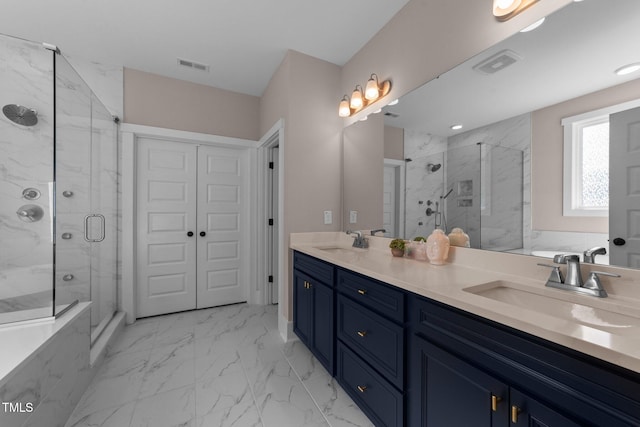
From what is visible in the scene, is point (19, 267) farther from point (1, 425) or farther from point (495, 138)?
point (495, 138)

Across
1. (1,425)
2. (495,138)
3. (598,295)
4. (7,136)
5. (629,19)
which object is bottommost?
(1,425)

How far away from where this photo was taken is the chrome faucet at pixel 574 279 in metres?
0.97

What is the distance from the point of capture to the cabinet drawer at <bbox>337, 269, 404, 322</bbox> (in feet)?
3.97

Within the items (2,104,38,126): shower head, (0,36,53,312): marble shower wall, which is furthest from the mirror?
(2,104,38,126): shower head

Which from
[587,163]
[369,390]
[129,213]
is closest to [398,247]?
[369,390]

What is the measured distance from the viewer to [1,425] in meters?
1.01

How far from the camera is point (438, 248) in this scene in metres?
1.58

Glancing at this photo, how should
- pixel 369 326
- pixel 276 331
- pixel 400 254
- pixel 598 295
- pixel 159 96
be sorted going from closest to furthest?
pixel 598 295 < pixel 369 326 < pixel 400 254 < pixel 276 331 < pixel 159 96

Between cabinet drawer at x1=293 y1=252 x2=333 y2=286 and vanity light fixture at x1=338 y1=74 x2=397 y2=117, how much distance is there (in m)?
1.42

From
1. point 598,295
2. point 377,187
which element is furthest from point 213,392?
point 598,295

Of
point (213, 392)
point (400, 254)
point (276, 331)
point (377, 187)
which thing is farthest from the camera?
point (276, 331)

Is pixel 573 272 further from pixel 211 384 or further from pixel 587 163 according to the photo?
pixel 211 384

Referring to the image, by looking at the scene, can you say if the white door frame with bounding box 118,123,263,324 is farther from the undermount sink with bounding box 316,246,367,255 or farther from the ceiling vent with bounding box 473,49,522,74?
the ceiling vent with bounding box 473,49,522,74

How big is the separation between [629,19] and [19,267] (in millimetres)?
3643
